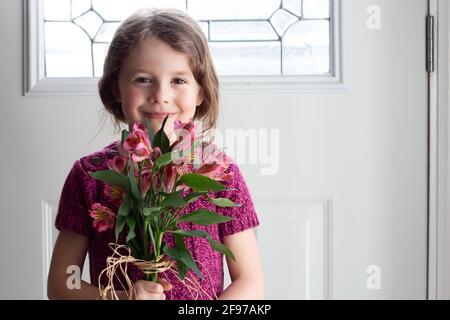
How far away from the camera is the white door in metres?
1.38

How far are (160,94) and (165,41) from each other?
84 mm

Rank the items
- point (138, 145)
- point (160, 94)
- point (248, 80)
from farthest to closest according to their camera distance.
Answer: point (248, 80) → point (160, 94) → point (138, 145)

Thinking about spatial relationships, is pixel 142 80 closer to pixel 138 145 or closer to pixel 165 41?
pixel 165 41

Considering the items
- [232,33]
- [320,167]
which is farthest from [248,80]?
[320,167]

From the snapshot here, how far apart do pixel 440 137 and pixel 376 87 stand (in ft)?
0.54

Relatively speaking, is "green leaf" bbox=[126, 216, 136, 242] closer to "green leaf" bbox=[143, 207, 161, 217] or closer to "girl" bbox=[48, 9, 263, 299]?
"green leaf" bbox=[143, 207, 161, 217]

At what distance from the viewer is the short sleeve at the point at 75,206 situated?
1023mm

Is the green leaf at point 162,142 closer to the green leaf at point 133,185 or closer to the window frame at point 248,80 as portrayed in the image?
the green leaf at point 133,185

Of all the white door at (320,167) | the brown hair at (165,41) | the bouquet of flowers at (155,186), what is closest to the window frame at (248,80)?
the white door at (320,167)

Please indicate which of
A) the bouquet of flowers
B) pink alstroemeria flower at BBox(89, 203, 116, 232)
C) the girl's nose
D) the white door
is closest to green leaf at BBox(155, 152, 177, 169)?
the bouquet of flowers

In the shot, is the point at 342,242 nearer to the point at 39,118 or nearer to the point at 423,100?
the point at 423,100

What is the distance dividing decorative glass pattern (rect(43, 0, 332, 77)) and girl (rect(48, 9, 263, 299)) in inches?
13.6

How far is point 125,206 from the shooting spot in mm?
792

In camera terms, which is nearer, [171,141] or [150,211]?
[150,211]
